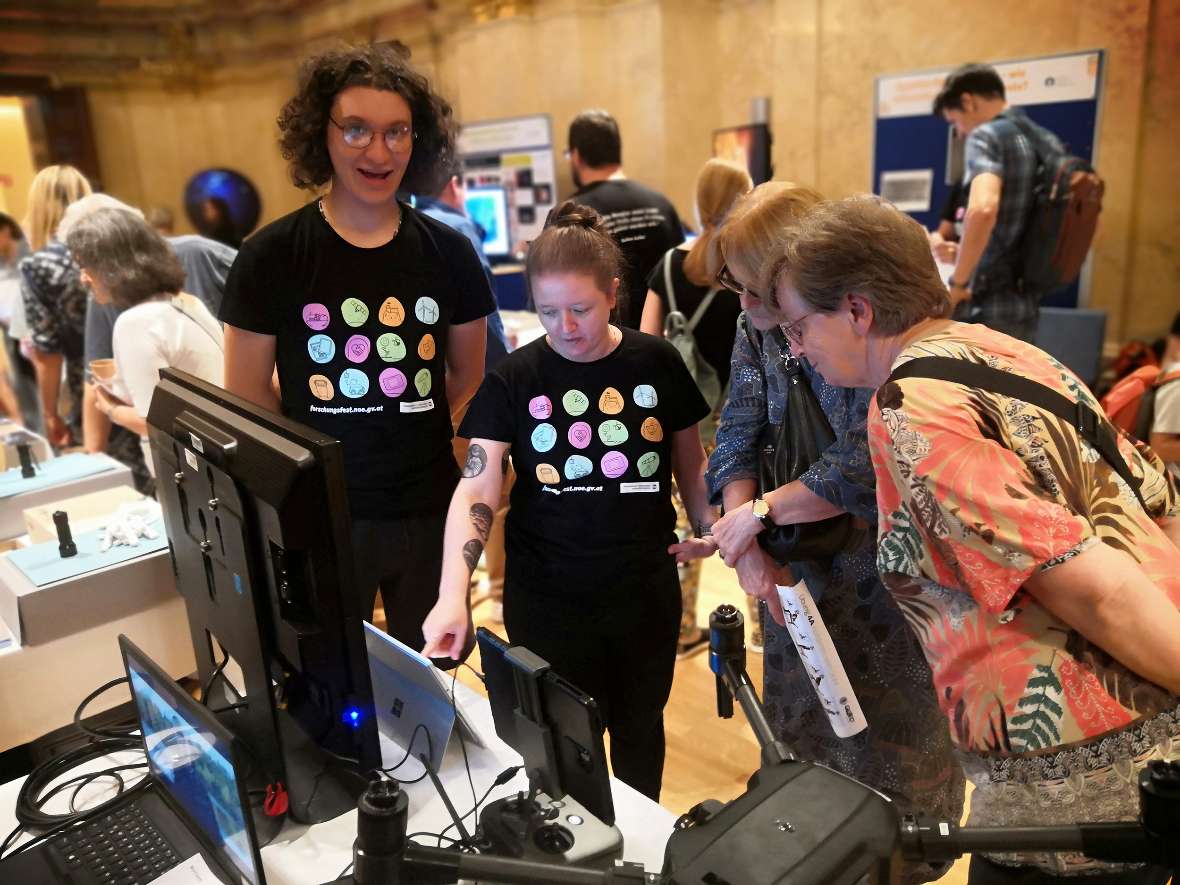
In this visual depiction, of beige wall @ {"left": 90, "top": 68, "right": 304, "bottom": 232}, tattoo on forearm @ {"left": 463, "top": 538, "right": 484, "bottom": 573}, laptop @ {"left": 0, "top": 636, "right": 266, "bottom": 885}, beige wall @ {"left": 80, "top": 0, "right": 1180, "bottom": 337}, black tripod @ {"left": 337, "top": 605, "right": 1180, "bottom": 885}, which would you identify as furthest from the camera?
beige wall @ {"left": 90, "top": 68, "right": 304, "bottom": 232}

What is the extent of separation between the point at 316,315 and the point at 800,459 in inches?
34.7

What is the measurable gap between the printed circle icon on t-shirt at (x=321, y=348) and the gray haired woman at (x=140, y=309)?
0.64 m

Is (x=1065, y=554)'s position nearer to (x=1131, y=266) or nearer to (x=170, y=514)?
(x=170, y=514)

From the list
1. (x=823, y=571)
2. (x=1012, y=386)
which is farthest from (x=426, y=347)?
(x=1012, y=386)

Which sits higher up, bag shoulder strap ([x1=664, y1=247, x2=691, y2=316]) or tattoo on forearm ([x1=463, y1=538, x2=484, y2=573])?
bag shoulder strap ([x1=664, y1=247, x2=691, y2=316])

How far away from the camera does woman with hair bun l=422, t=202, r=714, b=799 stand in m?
1.44

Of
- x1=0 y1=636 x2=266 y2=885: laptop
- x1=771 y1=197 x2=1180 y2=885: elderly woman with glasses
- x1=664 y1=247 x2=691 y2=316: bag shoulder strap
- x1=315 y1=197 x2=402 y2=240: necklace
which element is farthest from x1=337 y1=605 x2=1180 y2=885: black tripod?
x1=664 y1=247 x2=691 y2=316: bag shoulder strap

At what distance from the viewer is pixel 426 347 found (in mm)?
1694

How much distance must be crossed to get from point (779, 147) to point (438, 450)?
4.78 meters

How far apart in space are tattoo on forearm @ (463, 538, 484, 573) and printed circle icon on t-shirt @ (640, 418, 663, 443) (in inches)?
12.6

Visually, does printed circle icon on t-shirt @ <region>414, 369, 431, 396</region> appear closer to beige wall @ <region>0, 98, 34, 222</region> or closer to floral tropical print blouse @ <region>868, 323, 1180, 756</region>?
floral tropical print blouse @ <region>868, 323, 1180, 756</region>

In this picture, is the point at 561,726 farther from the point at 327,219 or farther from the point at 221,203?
the point at 221,203

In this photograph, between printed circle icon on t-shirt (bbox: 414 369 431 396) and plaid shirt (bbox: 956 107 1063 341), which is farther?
plaid shirt (bbox: 956 107 1063 341)

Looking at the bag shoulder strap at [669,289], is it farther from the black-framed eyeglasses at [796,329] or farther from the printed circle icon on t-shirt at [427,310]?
the black-framed eyeglasses at [796,329]
